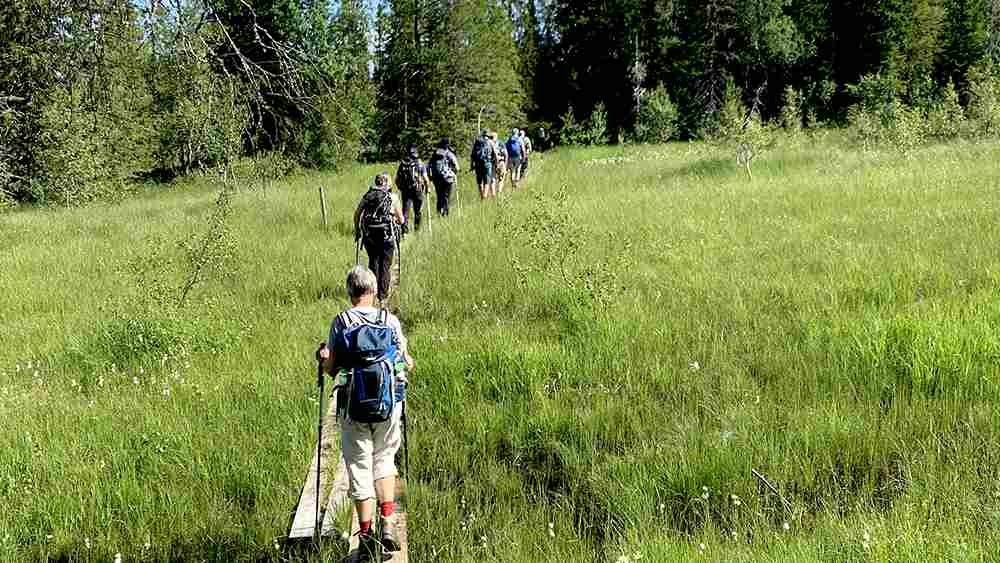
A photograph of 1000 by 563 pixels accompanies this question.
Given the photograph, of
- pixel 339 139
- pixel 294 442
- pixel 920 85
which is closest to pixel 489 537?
pixel 294 442

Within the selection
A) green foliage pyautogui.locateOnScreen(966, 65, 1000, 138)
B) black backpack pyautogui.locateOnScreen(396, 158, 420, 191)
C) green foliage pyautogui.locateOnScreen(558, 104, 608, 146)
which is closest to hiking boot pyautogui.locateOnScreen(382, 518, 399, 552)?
black backpack pyautogui.locateOnScreen(396, 158, 420, 191)

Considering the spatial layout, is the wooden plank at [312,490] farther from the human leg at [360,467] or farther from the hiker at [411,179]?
the hiker at [411,179]

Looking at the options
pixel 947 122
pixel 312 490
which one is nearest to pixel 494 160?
pixel 312 490

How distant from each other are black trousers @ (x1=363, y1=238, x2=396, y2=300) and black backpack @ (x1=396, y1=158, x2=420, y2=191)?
451 cm

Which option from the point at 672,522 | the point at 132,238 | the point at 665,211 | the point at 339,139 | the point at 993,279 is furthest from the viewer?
the point at 132,238

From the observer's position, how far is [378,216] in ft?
30.9

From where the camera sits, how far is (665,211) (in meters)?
13.1

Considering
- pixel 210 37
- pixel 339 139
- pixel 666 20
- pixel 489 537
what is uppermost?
pixel 666 20

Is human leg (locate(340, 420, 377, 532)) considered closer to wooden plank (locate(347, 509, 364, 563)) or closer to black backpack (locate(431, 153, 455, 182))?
wooden plank (locate(347, 509, 364, 563))

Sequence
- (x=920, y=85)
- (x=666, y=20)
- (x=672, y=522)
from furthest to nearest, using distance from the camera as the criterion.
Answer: (x=666, y=20), (x=920, y=85), (x=672, y=522)

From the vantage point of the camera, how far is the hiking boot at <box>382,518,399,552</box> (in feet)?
12.9

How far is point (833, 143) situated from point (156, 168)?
4445cm

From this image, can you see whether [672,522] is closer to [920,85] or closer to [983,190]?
[983,190]

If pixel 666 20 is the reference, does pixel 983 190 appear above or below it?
below
